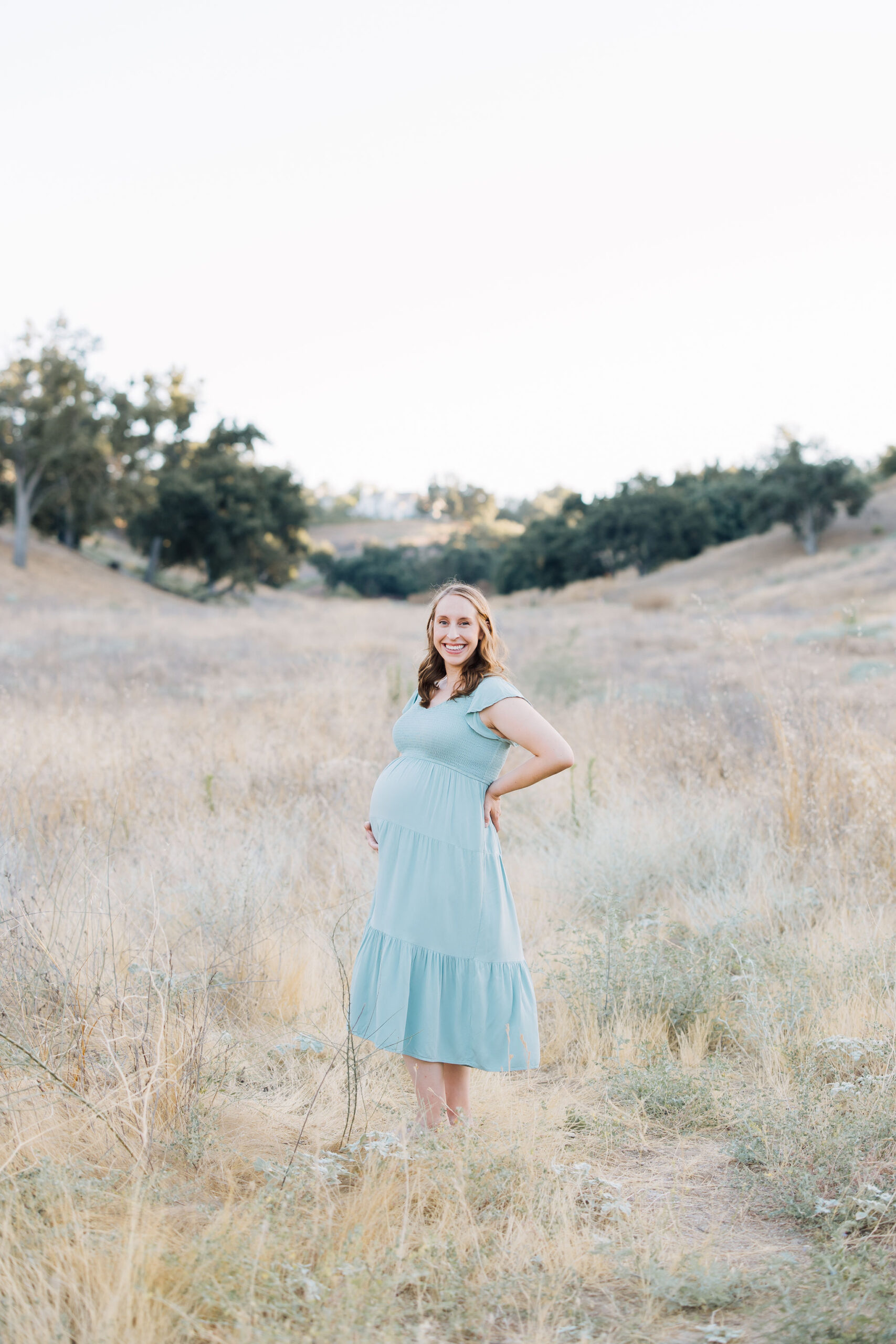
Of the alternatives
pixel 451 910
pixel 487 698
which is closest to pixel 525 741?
pixel 487 698

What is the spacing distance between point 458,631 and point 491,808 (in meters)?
0.61

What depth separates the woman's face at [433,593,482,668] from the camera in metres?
3.19

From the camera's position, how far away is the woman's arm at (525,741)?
2.95 m

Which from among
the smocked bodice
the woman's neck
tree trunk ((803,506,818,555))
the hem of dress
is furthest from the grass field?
tree trunk ((803,506,818,555))

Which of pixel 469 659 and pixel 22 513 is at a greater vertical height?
pixel 22 513

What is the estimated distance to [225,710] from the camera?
10203 mm

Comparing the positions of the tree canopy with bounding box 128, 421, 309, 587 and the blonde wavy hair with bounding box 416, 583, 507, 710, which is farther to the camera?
the tree canopy with bounding box 128, 421, 309, 587

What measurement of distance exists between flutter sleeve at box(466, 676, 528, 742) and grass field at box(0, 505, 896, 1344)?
1.18 meters

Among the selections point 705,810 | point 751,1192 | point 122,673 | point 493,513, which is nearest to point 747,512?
point 122,673

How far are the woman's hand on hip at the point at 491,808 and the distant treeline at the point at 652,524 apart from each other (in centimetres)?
4906

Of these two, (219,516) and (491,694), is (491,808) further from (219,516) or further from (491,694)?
(219,516)

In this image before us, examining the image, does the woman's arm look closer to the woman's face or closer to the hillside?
the woman's face

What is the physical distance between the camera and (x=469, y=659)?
323cm

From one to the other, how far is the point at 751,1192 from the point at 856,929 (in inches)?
72.5
